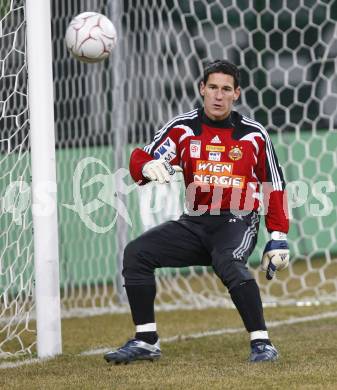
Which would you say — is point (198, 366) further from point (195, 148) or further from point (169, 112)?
point (169, 112)

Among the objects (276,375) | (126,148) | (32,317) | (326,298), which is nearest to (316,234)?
(326,298)

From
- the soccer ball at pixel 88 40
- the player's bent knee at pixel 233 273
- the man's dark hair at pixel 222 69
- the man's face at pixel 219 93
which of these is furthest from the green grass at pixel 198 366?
the soccer ball at pixel 88 40

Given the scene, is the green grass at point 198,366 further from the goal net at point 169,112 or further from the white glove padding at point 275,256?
the goal net at point 169,112

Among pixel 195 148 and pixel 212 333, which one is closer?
pixel 195 148

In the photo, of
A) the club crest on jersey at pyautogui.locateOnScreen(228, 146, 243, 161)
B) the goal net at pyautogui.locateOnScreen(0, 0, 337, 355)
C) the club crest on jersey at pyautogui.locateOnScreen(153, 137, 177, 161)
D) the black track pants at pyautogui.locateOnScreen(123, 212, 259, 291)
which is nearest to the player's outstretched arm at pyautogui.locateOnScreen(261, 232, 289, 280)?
the black track pants at pyautogui.locateOnScreen(123, 212, 259, 291)

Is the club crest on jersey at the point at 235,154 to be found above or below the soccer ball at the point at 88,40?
below

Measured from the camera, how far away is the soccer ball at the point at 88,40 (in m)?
5.69

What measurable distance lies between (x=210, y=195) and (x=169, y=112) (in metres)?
3.71

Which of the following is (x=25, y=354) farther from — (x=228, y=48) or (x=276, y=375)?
(x=228, y=48)

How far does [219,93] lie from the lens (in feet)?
16.2

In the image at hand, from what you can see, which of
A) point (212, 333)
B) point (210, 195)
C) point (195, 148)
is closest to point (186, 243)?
point (210, 195)

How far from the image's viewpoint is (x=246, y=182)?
4.98 m

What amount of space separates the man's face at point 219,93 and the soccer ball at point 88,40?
1001mm

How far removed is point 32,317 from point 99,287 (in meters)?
3.06
